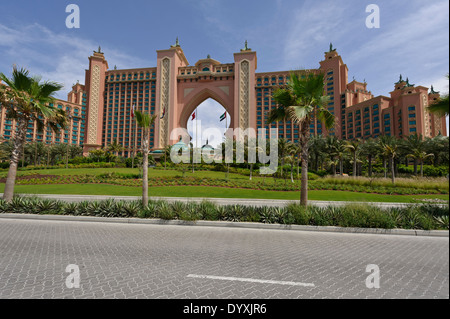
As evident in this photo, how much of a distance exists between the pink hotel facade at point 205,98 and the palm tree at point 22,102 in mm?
70022

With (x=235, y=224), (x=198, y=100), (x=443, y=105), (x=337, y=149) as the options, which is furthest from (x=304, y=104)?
(x=198, y=100)

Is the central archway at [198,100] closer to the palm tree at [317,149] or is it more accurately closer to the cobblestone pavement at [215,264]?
the palm tree at [317,149]

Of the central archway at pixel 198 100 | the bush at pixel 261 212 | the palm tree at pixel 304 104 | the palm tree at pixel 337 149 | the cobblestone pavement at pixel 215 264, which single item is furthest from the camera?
the central archway at pixel 198 100

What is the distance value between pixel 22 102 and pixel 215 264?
1603cm

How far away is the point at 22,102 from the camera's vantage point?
1452cm

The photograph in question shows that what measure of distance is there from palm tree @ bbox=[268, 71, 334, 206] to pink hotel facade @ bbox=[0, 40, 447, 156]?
7579 centimetres

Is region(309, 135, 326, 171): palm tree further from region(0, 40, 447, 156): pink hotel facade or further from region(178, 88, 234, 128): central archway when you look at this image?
region(178, 88, 234, 128): central archway

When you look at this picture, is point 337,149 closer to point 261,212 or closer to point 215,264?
point 261,212

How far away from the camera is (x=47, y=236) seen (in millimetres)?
8289

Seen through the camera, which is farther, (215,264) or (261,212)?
(261,212)

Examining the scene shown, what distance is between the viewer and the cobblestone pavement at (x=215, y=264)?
14.1 ft

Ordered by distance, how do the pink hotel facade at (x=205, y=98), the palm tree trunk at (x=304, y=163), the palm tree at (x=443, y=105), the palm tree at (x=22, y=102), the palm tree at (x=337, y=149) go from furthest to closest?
1. the pink hotel facade at (x=205, y=98)
2. the palm tree at (x=337, y=149)
3. the palm tree at (x=22, y=102)
4. the palm tree trunk at (x=304, y=163)
5. the palm tree at (x=443, y=105)

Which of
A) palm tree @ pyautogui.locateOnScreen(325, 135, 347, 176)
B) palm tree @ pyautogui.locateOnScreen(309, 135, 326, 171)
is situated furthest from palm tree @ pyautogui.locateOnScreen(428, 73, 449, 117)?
palm tree @ pyautogui.locateOnScreen(309, 135, 326, 171)

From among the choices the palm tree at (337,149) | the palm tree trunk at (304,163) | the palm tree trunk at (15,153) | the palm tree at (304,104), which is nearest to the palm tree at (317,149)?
the palm tree at (337,149)
